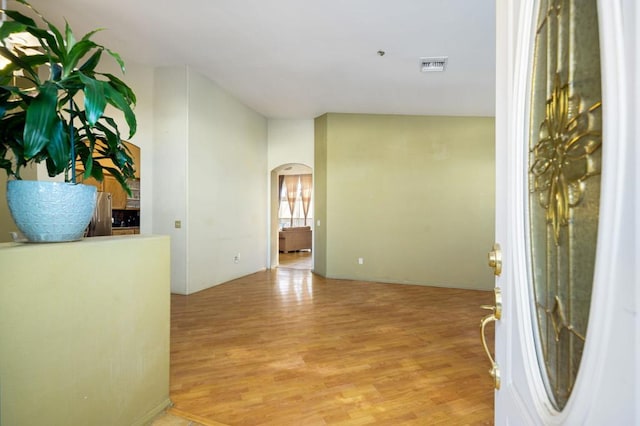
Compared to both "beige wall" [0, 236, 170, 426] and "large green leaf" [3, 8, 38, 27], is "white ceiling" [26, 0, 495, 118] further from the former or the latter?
"beige wall" [0, 236, 170, 426]

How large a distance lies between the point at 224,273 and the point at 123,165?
425 cm

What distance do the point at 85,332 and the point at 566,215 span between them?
6.02 ft

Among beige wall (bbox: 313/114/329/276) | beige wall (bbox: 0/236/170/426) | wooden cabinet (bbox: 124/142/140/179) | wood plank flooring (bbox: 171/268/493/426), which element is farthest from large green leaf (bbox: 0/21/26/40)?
beige wall (bbox: 313/114/329/276)

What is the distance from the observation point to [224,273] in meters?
5.59

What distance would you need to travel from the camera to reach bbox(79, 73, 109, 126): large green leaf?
115 cm

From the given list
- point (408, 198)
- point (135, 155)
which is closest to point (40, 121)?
point (135, 155)

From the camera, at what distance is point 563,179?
56 cm

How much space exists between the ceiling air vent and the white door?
3.67 metres

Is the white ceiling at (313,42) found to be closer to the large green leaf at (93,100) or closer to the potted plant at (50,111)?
the potted plant at (50,111)

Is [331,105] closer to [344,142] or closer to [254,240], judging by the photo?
[344,142]

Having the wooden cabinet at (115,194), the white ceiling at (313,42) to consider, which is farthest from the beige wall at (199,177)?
the wooden cabinet at (115,194)

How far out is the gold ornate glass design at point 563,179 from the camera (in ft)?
1.59

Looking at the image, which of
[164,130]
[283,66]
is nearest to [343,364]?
[283,66]

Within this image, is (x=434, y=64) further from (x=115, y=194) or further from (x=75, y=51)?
(x=115, y=194)
